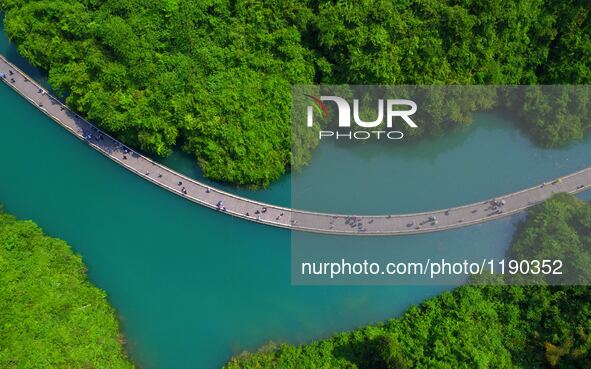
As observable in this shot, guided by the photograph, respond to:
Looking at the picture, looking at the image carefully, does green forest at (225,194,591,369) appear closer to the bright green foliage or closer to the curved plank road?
the curved plank road

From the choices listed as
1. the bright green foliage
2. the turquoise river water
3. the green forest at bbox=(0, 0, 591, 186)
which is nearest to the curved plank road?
the turquoise river water

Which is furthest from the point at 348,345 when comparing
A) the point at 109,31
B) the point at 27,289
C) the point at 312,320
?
the point at 109,31

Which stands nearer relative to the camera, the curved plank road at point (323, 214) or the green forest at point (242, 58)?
the green forest at point (242, 58)

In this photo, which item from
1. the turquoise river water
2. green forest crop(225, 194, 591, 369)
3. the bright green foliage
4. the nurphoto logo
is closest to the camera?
the bright green foliage

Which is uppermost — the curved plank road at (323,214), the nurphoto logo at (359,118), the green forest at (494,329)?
the nurphoto logo at (359,118)

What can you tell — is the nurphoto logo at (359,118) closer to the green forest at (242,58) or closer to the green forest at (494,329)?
the green forest at (242,58)

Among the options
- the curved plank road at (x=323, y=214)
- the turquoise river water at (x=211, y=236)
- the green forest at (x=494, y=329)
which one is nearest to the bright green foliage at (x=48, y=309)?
the turquoise river water at (x=211, y=236)

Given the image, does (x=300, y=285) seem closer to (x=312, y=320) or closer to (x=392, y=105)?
(x=312, y=320)
